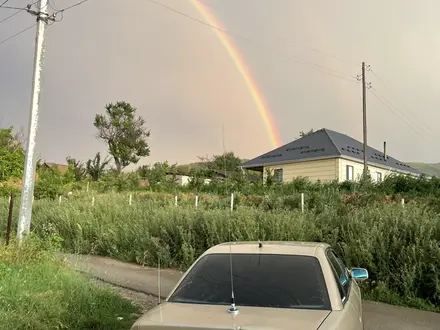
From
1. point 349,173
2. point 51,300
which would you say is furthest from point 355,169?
point 51,300

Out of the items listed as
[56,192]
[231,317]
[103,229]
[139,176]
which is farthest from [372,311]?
[139,176]

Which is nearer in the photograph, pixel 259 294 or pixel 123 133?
pixel 259 294

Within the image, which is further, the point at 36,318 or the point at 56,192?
the point at 56,192

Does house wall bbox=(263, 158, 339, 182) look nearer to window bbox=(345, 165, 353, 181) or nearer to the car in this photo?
window bbox=(345, 165, 353, 181)

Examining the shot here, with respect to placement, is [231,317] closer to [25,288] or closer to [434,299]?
[25,288]

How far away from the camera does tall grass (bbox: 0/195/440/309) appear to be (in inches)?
318

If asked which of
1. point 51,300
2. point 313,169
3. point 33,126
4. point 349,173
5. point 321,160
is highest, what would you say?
point 321,160

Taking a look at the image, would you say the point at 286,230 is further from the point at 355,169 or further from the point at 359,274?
the point at 355,169

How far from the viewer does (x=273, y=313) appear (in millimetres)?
3271

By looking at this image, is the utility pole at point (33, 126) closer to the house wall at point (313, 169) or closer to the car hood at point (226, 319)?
the car hood at point (226, 319)

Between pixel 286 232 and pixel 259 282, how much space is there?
6499mm

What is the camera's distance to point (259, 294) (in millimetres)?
3648

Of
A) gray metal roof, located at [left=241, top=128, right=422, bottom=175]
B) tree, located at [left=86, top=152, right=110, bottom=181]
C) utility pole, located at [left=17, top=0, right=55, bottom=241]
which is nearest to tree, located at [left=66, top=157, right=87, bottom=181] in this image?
tree, located at [left=86, top=152, right=110, bottom=181]

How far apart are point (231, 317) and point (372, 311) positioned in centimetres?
488
